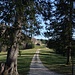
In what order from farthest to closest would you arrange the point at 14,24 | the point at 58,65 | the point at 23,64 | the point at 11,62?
1. the point at 23,64
2. the point at 58,65
3. the point at 11,62
4. the point at 14,24

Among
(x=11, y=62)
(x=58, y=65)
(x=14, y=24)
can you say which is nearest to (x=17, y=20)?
(x=14, y=24)

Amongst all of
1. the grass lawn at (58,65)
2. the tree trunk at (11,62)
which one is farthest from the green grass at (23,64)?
the tree trunk at (11,62)

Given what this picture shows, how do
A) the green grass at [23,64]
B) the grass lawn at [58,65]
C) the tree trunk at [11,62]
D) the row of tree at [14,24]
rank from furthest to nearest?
the grass lawn at [58,65] < the green grass at [23,64] < the tree trunk at [11,62] < the row of tree at [14,24]

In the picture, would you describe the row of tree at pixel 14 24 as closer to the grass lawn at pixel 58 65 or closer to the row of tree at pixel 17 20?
the row of tree at pixel 17 20

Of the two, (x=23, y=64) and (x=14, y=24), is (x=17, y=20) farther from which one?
(x=23, y=64)

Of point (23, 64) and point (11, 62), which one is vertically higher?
point (11, 62)

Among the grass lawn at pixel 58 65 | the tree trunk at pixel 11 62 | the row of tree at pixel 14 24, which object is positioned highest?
the row of tree at pixel 14 24

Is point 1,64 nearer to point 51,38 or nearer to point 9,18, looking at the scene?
point 9,18

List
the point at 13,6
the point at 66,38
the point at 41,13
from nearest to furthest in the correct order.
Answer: the point at 13,6, the point at 41,13, the point at 66,38

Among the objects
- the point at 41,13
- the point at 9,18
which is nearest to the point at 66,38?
the point at 41,13

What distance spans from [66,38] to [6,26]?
1881 cm

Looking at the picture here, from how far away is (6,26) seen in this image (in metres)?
17.0

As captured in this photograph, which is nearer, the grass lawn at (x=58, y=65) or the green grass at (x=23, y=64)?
the green grass at (x=23, y=64)

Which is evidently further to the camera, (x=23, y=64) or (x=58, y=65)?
(x=23, y=64)
